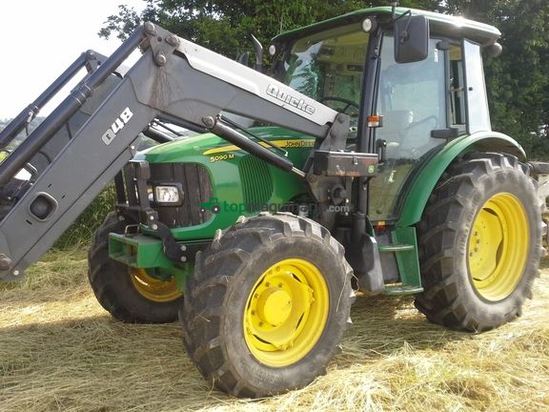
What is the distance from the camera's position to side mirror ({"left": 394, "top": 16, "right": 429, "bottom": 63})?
3631 millimetres

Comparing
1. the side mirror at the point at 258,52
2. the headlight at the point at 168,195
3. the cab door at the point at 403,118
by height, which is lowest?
the headlight at the point at 168,195

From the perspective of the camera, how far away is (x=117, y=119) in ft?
10.8

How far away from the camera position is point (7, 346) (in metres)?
4.35

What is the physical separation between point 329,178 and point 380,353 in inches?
48.3

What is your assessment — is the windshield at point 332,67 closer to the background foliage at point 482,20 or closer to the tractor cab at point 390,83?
the tractor cab at point 390,83

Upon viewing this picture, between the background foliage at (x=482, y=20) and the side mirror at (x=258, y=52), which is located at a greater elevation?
the background foliage at (x=482, y=20)

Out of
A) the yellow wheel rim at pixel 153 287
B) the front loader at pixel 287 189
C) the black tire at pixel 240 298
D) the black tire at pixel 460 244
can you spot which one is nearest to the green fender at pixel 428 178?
the front loader at pixel 287 189

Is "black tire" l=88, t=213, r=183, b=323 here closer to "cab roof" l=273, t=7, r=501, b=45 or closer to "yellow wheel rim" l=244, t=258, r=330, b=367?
"yellow wheel rim" l=244, t=258, r=330, b=367

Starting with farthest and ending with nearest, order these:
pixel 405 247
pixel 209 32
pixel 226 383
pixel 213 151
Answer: pixel 209 32
pixel 405 247
pixel 213 151
pixel 226 383

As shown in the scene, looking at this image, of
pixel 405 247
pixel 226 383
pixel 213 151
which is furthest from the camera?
pixel 405 247

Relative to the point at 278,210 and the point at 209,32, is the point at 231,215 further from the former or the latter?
the point at 209,32

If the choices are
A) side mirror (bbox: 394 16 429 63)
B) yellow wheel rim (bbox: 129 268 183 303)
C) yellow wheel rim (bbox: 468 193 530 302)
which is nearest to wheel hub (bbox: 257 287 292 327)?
yellow wheel rim (bbox: 129 268 183 303)

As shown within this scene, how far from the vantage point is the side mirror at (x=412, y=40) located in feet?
11.9

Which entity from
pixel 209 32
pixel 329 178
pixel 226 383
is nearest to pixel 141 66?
pixel 329 178
